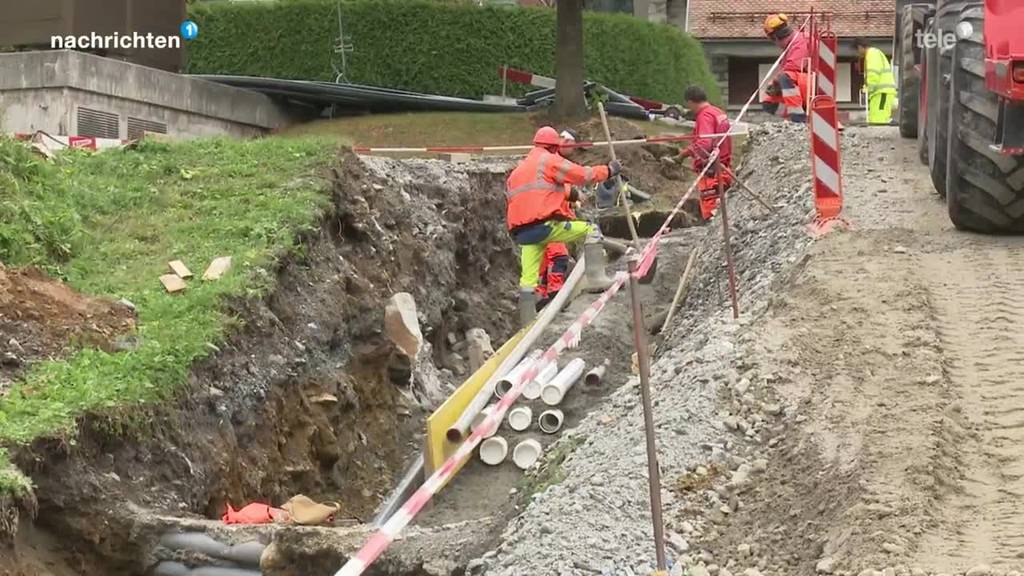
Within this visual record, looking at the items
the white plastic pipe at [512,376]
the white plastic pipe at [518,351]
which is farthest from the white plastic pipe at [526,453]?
the white plastic pipe at [512,376]

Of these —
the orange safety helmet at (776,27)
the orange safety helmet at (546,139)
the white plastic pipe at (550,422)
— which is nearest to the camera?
the white plastic pipe at (550,422)

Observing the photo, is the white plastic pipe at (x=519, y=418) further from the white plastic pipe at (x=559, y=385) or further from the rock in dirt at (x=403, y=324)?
the rock in dirt at (x=403, y=324)

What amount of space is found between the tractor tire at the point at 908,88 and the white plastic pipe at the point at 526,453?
717 centimetres

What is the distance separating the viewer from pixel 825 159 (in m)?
11.0

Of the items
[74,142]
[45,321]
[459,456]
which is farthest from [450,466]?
[74,142]

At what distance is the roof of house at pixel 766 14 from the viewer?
116ft

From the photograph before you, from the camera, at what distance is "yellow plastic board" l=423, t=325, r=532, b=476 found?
1014 cm

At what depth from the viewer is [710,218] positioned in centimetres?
1566

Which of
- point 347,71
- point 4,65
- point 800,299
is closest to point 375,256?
point 800,299

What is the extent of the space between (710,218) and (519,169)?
11.2 ft

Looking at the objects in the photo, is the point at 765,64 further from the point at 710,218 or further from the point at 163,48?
the point at 710,218

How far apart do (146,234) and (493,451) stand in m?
4.12

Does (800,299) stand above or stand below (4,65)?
below

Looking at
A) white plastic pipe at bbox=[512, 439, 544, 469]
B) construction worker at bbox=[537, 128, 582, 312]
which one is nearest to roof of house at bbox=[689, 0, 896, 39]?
construction worker at bbox=[537, 128, 582, 312]
